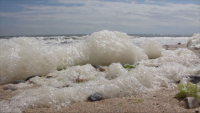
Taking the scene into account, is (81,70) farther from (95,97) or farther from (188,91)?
(188,91)

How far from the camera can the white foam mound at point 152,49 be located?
18.6 ft

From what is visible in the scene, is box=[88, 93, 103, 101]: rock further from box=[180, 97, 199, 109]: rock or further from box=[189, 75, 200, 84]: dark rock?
box=[189, 75, 200, 84]: dark rock

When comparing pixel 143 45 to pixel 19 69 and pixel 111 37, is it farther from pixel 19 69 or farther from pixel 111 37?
pixel 19 69

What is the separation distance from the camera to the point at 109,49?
4707 millimetres

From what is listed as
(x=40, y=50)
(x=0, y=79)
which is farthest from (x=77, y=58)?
(x=0, y=79)

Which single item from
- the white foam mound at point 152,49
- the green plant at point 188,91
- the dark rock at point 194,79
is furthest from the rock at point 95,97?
the white foam mound at point 152,49

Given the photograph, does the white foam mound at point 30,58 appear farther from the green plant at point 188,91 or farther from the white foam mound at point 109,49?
the green plant at point 188,91

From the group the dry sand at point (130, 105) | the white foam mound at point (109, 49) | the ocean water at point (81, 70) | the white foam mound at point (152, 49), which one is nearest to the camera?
the dry sand at point (130, 105)

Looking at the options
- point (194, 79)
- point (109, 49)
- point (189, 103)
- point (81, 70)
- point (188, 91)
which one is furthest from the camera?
point (109, 49)

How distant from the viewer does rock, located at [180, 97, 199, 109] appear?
6.88ft

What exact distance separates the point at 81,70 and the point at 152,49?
9.28 ft

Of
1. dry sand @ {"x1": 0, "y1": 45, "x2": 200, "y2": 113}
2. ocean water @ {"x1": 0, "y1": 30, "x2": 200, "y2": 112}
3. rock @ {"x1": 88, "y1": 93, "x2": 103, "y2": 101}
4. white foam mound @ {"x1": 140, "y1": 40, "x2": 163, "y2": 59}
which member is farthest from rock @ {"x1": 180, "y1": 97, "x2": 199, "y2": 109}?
white foam mound @ {"x1": 140, "y1": 40, "x2": 163, "y2": 59}

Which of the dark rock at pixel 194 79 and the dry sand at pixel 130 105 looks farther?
the dark rock at pixel 194 79

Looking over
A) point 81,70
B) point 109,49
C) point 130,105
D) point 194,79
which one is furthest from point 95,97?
point 109,49
